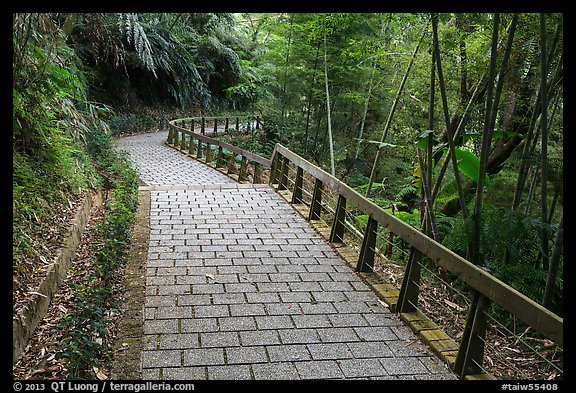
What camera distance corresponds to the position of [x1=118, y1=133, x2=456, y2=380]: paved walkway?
3125mm

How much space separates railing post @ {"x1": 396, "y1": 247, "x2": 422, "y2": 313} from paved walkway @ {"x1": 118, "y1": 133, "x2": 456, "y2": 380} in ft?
0.53

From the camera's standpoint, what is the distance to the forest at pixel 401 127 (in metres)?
4.09

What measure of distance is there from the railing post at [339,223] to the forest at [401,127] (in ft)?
2.95

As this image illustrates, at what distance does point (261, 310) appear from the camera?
393cm

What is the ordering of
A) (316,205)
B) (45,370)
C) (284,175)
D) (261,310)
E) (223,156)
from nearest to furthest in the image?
(45,370) → (261,310) → (316,205) → (284,175) → (223,156)

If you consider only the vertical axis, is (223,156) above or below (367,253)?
below

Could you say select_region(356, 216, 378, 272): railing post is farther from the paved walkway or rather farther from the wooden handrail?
the wooden handrail

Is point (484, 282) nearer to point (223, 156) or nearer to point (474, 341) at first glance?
point (474, 341)

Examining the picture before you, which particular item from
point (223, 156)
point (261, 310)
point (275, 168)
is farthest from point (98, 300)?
point (223, 156)

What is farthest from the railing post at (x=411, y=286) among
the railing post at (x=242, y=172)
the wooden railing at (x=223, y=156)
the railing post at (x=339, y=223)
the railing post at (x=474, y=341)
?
the railing post at (x=242, y=172)

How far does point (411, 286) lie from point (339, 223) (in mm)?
1911

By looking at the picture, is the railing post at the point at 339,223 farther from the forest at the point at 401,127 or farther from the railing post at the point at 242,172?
the railing post at the point at 242,172

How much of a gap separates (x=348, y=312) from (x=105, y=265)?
218 centimetres
